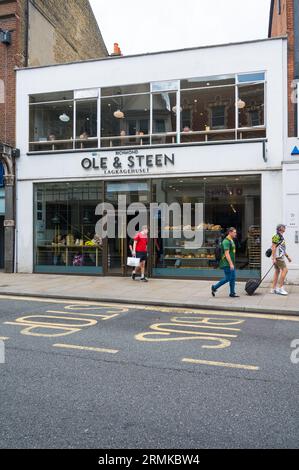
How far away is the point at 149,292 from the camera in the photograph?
38.0 ft

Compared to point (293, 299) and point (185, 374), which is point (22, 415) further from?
point (293, 299)

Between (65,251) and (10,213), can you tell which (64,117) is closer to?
(10,213)

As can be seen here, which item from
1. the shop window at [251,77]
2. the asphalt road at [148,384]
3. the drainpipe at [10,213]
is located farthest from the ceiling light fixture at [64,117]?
the asphalt road at [148,384]

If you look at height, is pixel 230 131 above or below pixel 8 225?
above

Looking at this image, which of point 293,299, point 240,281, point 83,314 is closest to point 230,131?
point 240,281

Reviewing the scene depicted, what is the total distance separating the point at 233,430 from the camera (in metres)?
3.57

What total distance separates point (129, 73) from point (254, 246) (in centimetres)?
745

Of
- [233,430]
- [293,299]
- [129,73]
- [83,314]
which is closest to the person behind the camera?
[233,430]

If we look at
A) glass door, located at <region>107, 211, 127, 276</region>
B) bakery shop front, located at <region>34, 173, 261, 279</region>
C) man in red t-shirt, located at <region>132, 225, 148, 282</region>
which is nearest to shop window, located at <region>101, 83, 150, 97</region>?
bakery shop front, located at <region>34, 173, 261, 279</region>

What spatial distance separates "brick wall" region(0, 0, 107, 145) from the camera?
54.3ft

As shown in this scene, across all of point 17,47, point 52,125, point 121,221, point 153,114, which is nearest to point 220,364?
point 121,221

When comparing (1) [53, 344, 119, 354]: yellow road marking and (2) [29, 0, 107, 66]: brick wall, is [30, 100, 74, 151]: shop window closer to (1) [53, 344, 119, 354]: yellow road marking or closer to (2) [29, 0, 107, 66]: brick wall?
(2) [29, 0, 107, 66]: brick wall

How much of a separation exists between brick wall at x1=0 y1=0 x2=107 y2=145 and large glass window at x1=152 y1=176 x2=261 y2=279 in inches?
270

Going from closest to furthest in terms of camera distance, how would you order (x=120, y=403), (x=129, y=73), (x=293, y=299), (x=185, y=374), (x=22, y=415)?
(x=22, y=415), (x=120, y=403), (x=185, y=374), (x=293, y=299), (x=129, y=73)
